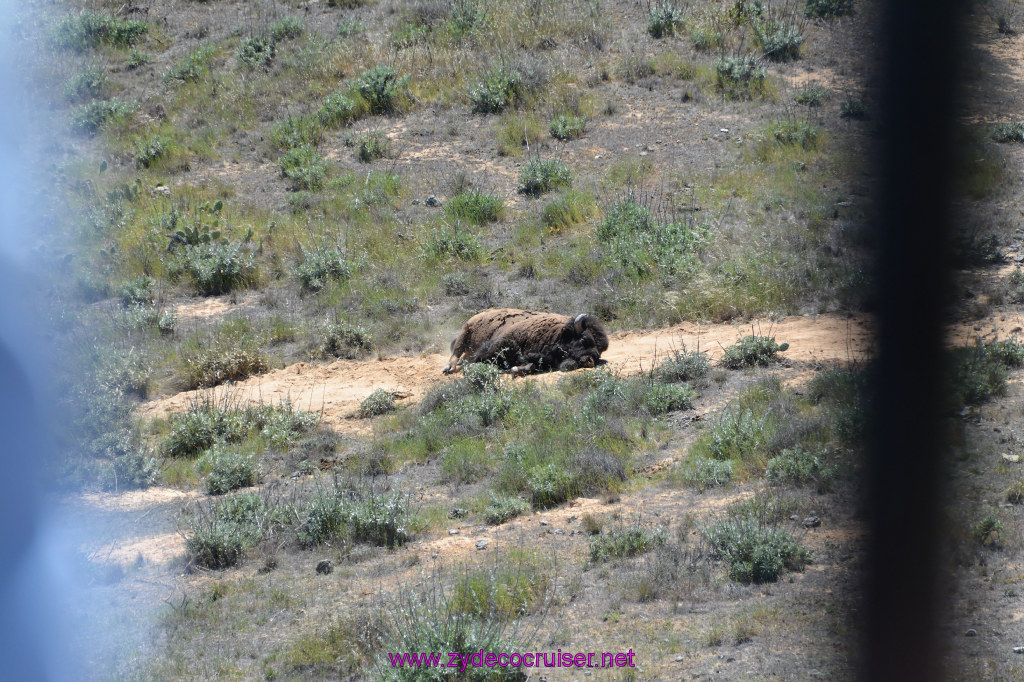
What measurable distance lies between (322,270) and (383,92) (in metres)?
6.09

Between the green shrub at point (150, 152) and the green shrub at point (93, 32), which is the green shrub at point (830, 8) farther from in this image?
the green shrub at point (93, 32)

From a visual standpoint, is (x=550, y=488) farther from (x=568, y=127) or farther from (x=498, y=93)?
(x=498, y=93)

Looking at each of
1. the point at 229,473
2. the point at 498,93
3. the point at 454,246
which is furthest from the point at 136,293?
the point at 498,93

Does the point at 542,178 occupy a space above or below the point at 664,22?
below

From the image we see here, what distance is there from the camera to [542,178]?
15.4 meters

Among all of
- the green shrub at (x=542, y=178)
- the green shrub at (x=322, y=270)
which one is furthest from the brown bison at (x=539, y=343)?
the green shrub at (x=542, y=178)

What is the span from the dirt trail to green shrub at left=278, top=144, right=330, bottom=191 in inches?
224

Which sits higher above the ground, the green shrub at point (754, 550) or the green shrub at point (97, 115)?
the green shrub at point (97, 115)

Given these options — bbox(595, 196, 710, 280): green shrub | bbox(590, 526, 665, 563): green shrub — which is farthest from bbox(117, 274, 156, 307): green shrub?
bbox(590, 526, 665, 563): green shrub

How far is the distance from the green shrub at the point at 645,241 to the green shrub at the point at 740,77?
4.79 meters

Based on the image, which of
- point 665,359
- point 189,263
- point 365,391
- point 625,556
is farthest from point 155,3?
point 625,556

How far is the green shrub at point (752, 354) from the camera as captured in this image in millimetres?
9594

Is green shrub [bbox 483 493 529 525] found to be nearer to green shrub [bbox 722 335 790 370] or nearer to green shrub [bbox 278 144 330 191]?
green shrub [bbox 722 335 790 370]

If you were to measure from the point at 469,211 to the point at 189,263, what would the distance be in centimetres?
463
